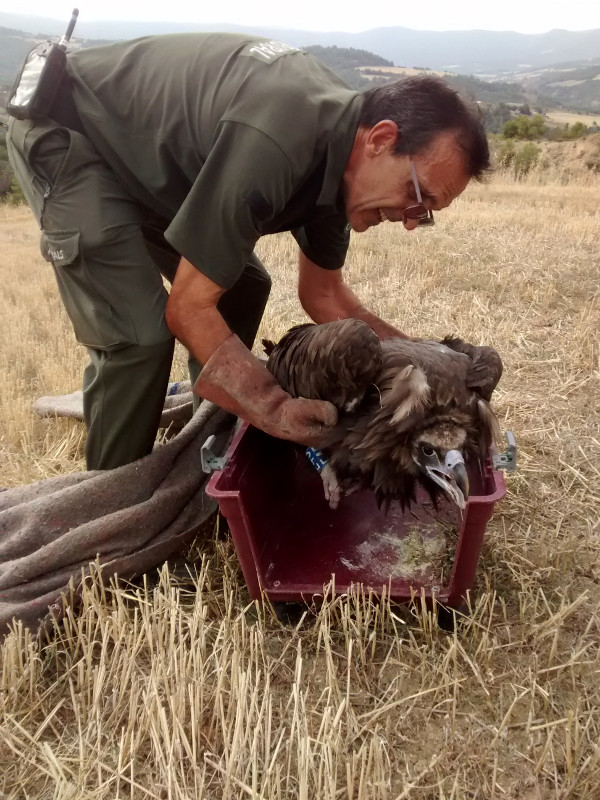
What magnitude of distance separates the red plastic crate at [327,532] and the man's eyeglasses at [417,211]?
3.27 feet

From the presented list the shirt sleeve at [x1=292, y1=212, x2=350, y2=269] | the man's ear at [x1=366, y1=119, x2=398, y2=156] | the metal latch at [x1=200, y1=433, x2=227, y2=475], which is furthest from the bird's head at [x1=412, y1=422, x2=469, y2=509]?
the shirt sleeve at [x1=292, y1=212, x2=350, y2=269]

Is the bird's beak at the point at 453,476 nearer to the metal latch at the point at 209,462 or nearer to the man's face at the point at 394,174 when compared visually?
the metal latch at the point at 209,462

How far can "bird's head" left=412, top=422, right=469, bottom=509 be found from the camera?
228cm

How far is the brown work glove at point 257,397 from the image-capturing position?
241 cm

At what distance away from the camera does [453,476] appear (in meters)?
2.25

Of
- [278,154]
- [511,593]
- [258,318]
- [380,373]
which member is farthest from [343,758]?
[258,318]

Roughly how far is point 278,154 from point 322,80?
1.65 feet

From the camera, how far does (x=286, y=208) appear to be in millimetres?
2646

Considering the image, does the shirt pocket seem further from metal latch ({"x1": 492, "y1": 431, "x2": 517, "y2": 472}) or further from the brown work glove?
metal latch ({"x1": 492, "y1": 431, "x2": 517, "y2": 472})

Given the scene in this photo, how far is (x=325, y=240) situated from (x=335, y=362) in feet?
3.53

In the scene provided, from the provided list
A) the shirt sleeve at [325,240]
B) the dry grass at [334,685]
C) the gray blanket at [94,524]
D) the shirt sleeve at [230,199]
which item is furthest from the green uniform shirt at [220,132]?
the dry grass at [334,685]

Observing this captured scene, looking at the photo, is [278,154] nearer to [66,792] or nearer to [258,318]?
[258,318]

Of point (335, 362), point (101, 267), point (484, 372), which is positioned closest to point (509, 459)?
point (484, 372)

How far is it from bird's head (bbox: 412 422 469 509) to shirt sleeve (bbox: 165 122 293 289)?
92 cm
